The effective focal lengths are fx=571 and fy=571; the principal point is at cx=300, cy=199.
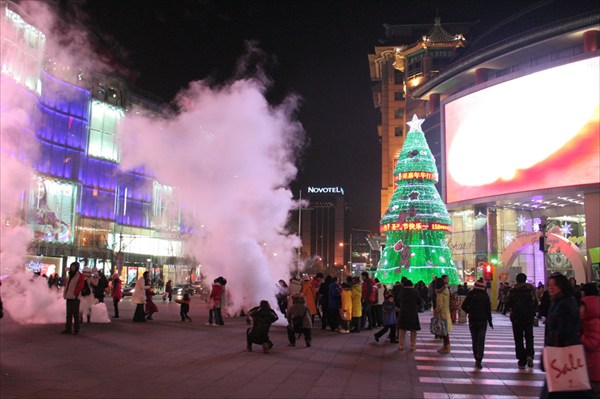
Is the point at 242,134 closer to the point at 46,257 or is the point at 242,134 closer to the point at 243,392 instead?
the point at 243,392

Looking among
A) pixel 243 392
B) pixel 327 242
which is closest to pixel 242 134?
pixel 243 392

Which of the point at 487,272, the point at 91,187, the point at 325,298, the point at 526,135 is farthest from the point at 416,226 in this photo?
the point at 91,187

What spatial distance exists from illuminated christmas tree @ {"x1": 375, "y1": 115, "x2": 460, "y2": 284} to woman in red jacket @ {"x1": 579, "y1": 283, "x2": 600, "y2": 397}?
28.7m

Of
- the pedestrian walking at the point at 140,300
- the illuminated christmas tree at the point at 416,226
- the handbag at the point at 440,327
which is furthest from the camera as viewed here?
the illuminated christmas tree at the point at 416,226

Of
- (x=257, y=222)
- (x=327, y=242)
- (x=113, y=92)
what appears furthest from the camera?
(x=327, y=242)

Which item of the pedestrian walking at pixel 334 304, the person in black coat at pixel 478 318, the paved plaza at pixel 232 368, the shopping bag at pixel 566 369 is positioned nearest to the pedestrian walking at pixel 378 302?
the pedestrian walking at pixel 334 304

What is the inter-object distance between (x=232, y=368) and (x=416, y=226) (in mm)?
25925

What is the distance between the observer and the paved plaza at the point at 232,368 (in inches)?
298

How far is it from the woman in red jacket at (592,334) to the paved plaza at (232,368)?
2948 mm

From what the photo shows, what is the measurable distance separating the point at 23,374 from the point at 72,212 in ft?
165

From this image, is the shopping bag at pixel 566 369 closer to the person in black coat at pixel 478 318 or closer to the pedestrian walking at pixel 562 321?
the pedestrian walking at pixel 562 321

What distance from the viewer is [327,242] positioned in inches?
4751

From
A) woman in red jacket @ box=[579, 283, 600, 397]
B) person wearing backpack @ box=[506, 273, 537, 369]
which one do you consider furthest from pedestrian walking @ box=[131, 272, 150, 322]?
woman in red jacket @ box=[579, 283, 600, 397]

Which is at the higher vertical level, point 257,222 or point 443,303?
point 257,222
